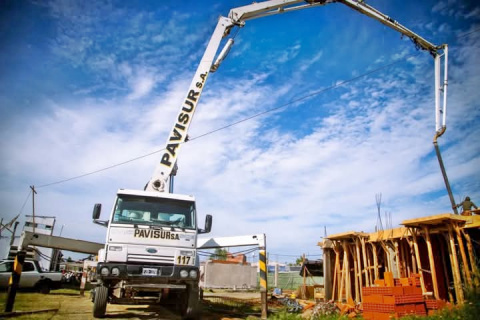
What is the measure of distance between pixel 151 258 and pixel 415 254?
815 cm

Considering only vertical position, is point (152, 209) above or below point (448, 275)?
above

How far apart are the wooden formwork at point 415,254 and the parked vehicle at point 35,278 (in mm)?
13175

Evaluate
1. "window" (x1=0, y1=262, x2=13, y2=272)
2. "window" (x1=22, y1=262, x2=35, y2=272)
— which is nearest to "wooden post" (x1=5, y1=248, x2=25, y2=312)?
"window" (x1=0, y1=262, x2=13, y2=272)

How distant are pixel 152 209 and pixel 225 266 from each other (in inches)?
794

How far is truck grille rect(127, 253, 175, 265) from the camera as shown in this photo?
6.60 meters

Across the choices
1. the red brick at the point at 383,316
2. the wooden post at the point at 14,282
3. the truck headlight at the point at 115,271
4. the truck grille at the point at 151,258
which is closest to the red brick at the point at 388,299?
the red brick at the point at 383,316

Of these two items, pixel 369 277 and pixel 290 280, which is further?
pixel 290 280

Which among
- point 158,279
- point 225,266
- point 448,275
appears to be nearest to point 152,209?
point 158,279

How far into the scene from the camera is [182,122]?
9.66 metres

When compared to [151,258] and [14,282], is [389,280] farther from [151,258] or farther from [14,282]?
[14,282]

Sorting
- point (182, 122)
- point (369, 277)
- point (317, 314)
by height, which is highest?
point (182, 122)

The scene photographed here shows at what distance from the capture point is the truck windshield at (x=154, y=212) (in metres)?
7.02

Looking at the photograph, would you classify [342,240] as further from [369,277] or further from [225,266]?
[225,266]

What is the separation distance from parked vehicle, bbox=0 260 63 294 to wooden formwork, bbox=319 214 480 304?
43.2ft
